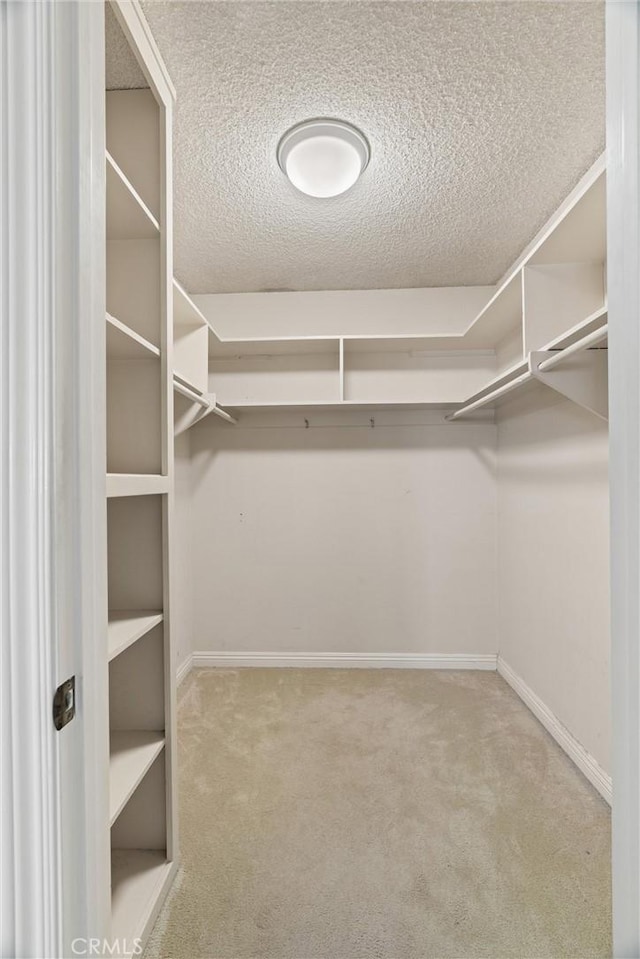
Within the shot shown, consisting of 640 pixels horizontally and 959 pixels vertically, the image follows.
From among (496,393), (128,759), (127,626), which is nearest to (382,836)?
(128,759)

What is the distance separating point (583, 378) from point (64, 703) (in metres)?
1.87

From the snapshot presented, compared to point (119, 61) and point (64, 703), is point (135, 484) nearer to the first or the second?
point (64, 703)

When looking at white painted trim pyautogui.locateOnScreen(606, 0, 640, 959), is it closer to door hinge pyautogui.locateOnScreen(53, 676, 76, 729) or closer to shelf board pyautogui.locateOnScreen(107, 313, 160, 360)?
door hinge pyautogui.locateOnScreen(53, 676, 76, 729)

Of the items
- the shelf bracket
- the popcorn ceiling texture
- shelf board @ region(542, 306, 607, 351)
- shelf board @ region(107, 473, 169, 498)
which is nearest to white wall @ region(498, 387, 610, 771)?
the shelf bracket

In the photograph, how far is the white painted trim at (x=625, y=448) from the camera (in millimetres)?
653

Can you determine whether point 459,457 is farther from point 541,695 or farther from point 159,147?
point 159,147

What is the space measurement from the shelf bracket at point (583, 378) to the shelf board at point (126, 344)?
1.37 meters

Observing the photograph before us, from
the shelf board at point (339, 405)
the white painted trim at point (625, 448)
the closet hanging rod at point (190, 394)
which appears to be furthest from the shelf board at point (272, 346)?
the white painted trim at point (625, 448)

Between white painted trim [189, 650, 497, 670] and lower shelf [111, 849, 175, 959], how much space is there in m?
1.71

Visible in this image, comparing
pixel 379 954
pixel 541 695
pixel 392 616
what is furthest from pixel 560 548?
pixel 379 954

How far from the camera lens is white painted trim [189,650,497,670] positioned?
124 inches

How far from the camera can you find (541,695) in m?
2.50

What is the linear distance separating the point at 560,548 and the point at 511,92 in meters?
1.78

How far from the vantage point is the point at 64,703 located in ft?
2.22
